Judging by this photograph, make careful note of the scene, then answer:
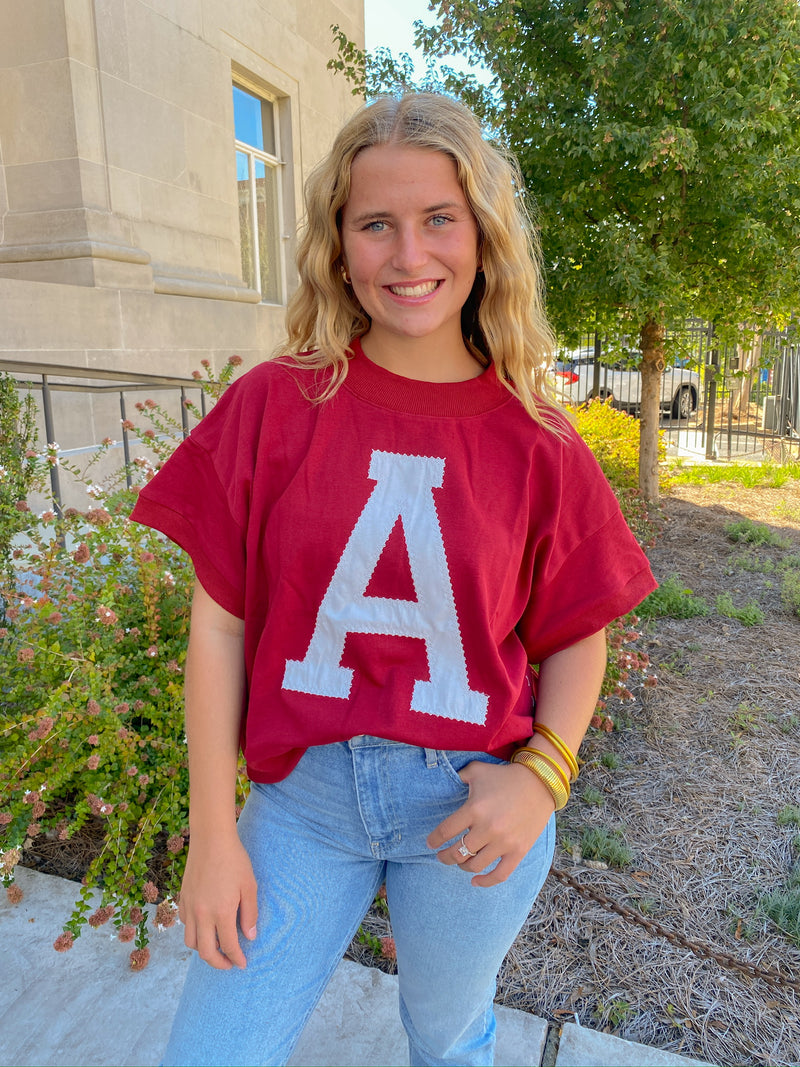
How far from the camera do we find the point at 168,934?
7.14 feet

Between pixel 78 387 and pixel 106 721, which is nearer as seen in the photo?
pixel 106 721

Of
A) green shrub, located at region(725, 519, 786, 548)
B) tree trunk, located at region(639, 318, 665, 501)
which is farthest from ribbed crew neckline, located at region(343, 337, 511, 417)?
tree trunk, located at region(639, 318, 665, 501)

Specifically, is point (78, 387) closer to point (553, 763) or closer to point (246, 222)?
point (553, 763)

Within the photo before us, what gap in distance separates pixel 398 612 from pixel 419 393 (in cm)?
38

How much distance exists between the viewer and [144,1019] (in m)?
1.87

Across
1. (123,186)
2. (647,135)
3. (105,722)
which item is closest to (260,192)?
(123,186)

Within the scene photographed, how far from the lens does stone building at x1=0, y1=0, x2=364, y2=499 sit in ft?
20.2

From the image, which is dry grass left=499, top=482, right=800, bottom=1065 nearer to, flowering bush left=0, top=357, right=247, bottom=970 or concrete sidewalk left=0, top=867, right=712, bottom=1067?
concrete sidewalk left=0, top=867, right=712, bottom=1067

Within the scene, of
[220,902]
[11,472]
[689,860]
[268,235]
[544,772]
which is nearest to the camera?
[220,902]

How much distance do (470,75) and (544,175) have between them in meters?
0.90

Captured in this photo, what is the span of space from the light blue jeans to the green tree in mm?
4516

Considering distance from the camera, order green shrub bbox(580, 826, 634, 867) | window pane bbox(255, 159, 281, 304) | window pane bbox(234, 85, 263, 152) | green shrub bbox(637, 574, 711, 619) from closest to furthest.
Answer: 1. green shrub bbox(580, 826, 634, 867)
2. green shrub bbox(637, 574, 711, 619)
3. window pane bbox(234, 85, 263, 152)
4. window pane bbox(255, 159, 281, 304)

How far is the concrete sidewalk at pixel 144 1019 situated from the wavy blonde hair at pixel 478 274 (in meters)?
1.50

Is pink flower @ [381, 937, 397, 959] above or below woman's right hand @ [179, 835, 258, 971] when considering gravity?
below
